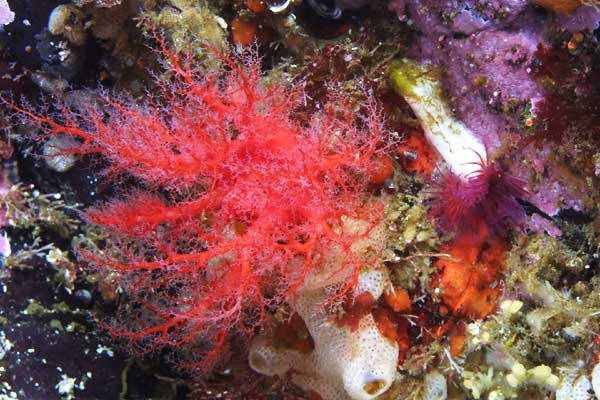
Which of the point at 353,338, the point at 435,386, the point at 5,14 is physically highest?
the point at 5,14

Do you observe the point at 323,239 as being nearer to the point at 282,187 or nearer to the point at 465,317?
the point at 282,187

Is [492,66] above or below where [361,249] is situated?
above

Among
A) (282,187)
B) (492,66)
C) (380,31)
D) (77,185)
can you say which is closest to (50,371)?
(77,185)

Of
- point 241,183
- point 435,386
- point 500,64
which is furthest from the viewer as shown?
point 435,386

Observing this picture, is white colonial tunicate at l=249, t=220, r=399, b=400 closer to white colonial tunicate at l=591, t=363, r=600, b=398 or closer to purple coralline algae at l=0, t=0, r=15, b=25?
white colonial tunicate at l=591, t=363, r=600, b=398

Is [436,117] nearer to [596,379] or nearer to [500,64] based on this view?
[500,64]

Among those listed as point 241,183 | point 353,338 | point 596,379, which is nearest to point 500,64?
point 241,183

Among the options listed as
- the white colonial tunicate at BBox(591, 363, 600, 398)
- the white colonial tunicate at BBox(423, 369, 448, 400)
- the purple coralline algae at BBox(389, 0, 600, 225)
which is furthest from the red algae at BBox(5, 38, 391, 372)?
the white colonial tunicate at BBox(591, 363, 600, 398)
